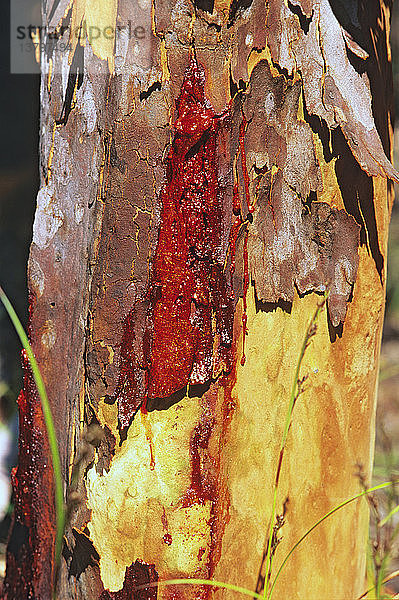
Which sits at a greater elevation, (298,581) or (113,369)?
(113,369)

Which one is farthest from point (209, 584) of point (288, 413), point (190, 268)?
point (190, 268)

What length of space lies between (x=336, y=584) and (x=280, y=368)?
1.30ft

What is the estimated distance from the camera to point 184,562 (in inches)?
30.4

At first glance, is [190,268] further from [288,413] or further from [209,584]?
[209,584]

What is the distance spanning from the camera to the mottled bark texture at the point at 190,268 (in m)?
0.72

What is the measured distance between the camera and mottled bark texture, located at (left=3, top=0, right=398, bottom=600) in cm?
72

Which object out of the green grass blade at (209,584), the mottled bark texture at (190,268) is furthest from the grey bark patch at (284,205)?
the green grass blade at (209,584)

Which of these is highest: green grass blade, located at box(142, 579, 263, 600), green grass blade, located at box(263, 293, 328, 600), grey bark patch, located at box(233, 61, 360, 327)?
grey bark patch, located at box(233, 61, 360, 327)

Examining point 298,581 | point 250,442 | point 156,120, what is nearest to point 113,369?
point 250,442

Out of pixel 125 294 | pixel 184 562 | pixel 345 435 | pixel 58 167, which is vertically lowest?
pixel 184 562

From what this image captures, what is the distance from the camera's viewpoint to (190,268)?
0.74 metres

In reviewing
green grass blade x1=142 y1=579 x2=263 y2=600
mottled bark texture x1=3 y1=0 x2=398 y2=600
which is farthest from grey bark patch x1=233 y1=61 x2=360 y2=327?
green grass blade x1=142 y1=579 x2=263 y2=600

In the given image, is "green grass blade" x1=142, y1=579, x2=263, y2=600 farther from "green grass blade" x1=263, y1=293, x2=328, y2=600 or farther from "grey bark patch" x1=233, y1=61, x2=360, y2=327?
"grey bark patch" x1=233, y1=61, x2=360, y2=327

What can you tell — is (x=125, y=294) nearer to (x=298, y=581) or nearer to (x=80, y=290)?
(x=80, y=290)
